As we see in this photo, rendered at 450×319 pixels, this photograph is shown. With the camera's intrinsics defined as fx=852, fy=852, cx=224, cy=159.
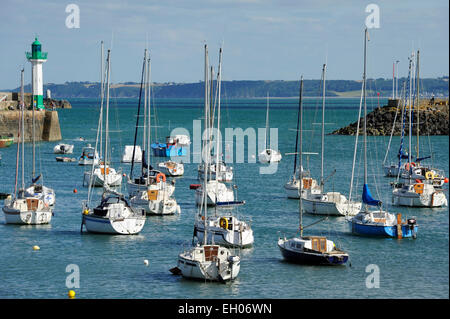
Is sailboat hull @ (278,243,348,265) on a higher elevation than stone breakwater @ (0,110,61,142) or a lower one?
lower

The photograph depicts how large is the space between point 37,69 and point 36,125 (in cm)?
992

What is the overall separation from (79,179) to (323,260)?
37820 mm

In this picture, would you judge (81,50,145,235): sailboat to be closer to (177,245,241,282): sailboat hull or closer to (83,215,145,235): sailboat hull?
(83,215,145,235): sailboat hull

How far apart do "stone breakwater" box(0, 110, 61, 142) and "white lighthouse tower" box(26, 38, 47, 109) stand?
2820 millimetres

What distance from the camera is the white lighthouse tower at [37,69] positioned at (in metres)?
118

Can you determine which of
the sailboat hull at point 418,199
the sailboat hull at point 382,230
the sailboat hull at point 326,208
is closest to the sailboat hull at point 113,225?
the sailboat hull at point 382,230

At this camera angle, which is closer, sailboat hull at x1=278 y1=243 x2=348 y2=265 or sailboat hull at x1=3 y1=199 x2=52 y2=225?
sailboat hull at x1=278 y1=243 x2=348 y2=265

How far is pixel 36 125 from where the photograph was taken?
372 ft

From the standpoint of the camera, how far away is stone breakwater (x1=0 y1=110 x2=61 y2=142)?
10794 cm

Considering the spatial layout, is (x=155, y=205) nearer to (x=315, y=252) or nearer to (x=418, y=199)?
(x=315, y=252)

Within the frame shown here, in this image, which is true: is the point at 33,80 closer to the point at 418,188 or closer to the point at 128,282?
the point at 418,188

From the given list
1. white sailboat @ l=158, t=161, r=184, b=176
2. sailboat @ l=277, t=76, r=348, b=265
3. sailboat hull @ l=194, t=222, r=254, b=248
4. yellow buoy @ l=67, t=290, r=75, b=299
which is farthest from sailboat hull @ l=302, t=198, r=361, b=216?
white sailboat @ l=158, t=161, r=184, b=176
